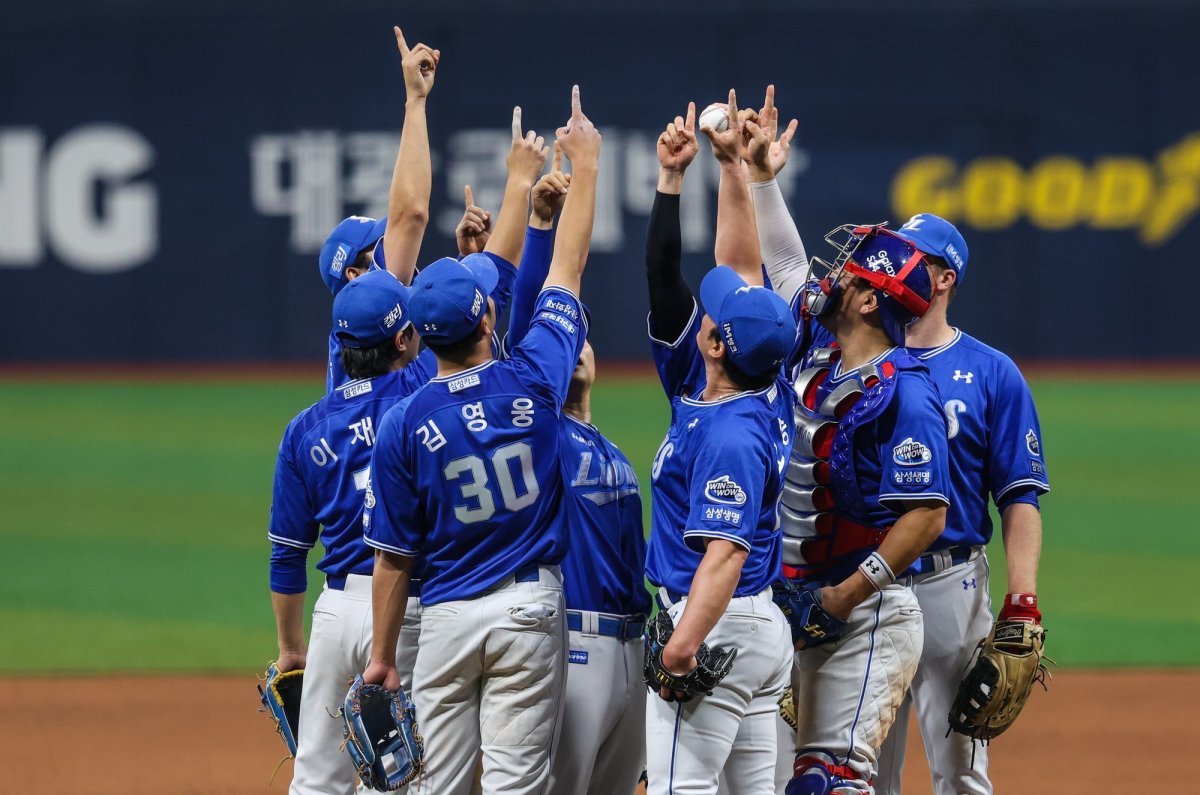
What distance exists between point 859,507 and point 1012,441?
0.62 metres

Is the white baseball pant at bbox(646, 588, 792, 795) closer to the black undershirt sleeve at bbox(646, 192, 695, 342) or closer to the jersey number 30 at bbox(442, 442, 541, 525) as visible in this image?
Answer: the jersey number 30 at bbox(442, 442, 541, 525)

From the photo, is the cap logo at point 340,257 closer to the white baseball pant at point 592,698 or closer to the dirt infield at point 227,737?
the white baseball pant at point 592,698

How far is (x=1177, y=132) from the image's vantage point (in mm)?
18656

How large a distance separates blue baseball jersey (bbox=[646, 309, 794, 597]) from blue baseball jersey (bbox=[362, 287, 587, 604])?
0.97 feet

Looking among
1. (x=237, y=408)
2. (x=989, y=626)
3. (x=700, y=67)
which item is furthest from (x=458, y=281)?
(x=700, y=67)

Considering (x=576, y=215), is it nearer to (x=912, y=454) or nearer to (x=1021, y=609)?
(x=912, y=454)

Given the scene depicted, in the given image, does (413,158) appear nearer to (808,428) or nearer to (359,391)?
(359,391)

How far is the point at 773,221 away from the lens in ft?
15.4

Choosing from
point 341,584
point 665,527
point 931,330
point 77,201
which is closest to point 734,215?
point 931,330

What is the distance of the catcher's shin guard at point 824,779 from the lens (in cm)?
390

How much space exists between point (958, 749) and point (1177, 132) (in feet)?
53.1

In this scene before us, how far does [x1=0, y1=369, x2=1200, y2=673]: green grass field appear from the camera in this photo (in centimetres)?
828

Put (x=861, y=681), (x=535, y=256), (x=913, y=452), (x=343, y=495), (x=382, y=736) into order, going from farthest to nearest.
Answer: (x=535, y=256)
(x=343, y=495)
(x=861, y=681)
(x=913, y=452)
(x=382, y=736)

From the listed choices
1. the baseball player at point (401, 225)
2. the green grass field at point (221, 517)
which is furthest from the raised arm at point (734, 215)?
the green grass field at point (221, 517)
